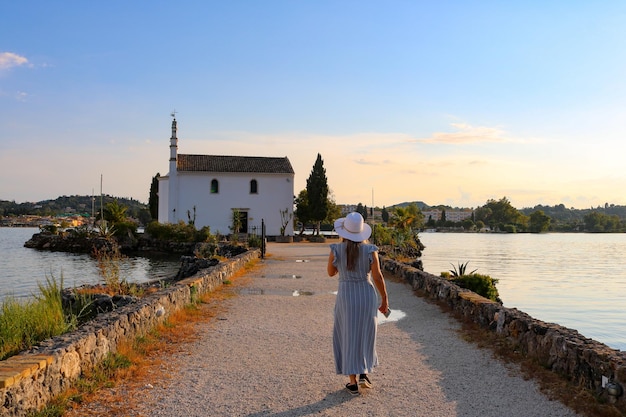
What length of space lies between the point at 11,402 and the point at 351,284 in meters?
3.14

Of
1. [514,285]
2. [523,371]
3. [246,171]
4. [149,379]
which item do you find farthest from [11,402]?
[246,171]

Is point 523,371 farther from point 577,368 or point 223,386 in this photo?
point 223,386

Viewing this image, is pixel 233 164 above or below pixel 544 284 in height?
above

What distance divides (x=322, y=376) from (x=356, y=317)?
97cm

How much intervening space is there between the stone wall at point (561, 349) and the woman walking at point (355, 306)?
1.97m

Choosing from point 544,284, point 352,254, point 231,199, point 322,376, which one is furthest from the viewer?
point 231,199

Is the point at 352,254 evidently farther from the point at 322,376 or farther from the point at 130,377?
the point at 130,377

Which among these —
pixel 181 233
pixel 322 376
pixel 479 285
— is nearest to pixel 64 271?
pixel 181 233

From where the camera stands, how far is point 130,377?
19.4 ft

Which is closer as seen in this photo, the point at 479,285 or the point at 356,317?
the point at 356,317

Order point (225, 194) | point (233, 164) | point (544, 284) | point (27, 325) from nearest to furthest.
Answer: point (27, 325) < point (544, 284) < point (225, 194) < point (233, 164)

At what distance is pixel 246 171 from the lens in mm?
45906

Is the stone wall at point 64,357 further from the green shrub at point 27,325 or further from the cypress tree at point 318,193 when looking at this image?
the cypress tree at point 318,193

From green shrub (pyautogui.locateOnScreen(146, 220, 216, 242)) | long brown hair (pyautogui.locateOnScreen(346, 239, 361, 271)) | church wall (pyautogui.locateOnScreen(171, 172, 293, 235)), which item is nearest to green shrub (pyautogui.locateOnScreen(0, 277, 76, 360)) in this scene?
long brown hair (pyautogui.locateOnScreen(346, 239, 361, 271))
